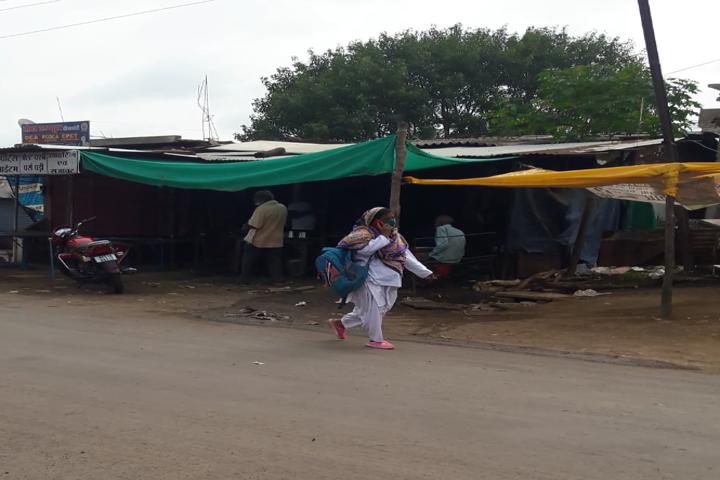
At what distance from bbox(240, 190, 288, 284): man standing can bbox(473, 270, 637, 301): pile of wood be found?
11.1ft

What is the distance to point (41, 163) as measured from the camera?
13.6 metres

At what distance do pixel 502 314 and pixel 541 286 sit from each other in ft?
6.39

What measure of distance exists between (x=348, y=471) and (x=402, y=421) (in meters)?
0.99

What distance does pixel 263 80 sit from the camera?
3288 cm

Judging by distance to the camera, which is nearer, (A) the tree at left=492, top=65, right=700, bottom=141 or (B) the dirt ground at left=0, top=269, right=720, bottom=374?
(B) the dirt ground at left=0, top=269, right=720, bottom=374

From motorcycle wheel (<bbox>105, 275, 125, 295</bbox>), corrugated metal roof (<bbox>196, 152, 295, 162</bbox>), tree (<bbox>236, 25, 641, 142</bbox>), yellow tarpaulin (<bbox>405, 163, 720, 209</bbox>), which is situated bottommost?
motorcycle wheel (<bbox>105, 275, 125, 295</bbox>)

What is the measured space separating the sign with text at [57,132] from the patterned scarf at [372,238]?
20.6m

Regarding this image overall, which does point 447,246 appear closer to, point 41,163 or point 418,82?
point 41,163

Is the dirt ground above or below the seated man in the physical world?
below

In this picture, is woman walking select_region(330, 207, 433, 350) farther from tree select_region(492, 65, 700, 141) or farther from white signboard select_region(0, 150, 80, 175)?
tree select_region(492, 65, 700, 141)

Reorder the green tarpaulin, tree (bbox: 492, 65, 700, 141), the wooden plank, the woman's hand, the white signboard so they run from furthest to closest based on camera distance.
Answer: tree (bbox: 492, 65, 700, 141) → the white signboard → the wooden plank → the green tarpaulin → the woman's hand

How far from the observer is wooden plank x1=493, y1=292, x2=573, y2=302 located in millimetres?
11281

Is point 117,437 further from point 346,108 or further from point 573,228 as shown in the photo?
point 346,108

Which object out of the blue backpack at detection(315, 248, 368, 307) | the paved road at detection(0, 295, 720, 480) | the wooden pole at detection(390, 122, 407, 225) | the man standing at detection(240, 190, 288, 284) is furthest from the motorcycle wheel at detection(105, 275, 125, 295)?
the blue backpack at detection(315, 248, 368, 307)
